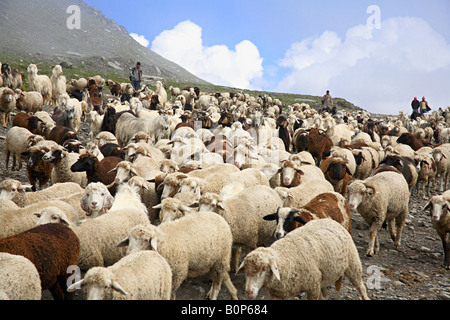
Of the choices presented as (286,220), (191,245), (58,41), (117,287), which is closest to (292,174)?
(286,220)

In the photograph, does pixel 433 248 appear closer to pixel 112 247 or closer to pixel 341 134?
pixel 112 247

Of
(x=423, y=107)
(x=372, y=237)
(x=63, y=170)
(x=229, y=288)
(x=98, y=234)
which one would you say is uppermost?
(x=423, y=107)

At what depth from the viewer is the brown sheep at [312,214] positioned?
586 centimetres

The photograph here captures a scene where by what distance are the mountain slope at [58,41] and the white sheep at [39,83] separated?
3901cm

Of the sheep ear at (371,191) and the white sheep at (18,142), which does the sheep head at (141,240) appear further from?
the white sheep at (18,142)

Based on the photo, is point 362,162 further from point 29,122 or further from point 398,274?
point 29,122


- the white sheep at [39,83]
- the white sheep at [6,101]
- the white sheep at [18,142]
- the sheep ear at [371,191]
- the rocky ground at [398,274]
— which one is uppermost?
the white sheep at [39,83]

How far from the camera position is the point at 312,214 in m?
6.27

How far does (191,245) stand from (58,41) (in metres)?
90.8

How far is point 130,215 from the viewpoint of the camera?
5.93 meters

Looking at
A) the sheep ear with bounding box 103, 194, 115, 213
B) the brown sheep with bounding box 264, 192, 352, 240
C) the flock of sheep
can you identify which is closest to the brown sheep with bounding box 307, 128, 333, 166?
the flock of sheep

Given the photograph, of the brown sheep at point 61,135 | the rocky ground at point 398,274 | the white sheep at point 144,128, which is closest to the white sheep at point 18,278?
the rocky ground at point 398,274

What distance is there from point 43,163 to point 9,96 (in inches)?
311
